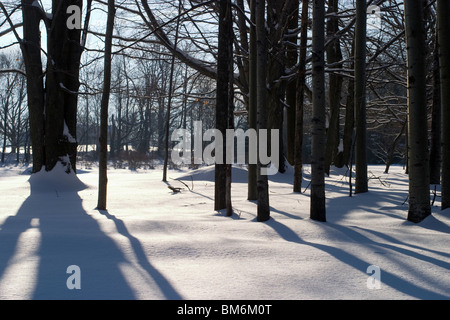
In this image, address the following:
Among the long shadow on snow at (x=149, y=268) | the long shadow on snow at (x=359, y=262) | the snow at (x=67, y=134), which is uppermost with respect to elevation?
the snow at (x=67, y=134)

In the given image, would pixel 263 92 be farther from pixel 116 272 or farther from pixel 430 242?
pixel 116 272

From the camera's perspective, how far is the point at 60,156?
34.7 ft

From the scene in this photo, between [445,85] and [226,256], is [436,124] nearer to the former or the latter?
[445,85]

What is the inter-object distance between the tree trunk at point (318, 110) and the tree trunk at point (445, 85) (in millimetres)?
1748

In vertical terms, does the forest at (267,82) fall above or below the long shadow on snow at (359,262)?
above

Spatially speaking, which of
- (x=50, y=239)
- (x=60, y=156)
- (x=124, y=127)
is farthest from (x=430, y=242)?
(x=124, y=127)

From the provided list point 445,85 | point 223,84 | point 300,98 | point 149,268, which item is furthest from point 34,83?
point 445,85

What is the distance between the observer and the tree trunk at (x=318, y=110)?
5.05 meters

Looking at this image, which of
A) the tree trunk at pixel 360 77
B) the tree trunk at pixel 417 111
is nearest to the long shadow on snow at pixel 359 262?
the tree trunk at pixel 417 111

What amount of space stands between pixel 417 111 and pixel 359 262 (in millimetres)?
2576

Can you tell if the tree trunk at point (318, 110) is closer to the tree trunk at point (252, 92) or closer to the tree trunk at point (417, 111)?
the tree trunk at point (417, 111)

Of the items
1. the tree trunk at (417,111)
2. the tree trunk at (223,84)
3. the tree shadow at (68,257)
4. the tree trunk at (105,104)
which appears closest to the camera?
the tree shadow at (68,257)

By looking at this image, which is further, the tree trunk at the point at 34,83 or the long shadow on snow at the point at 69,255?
the tree trunk at the point at 34,83

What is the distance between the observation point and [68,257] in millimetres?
3346
